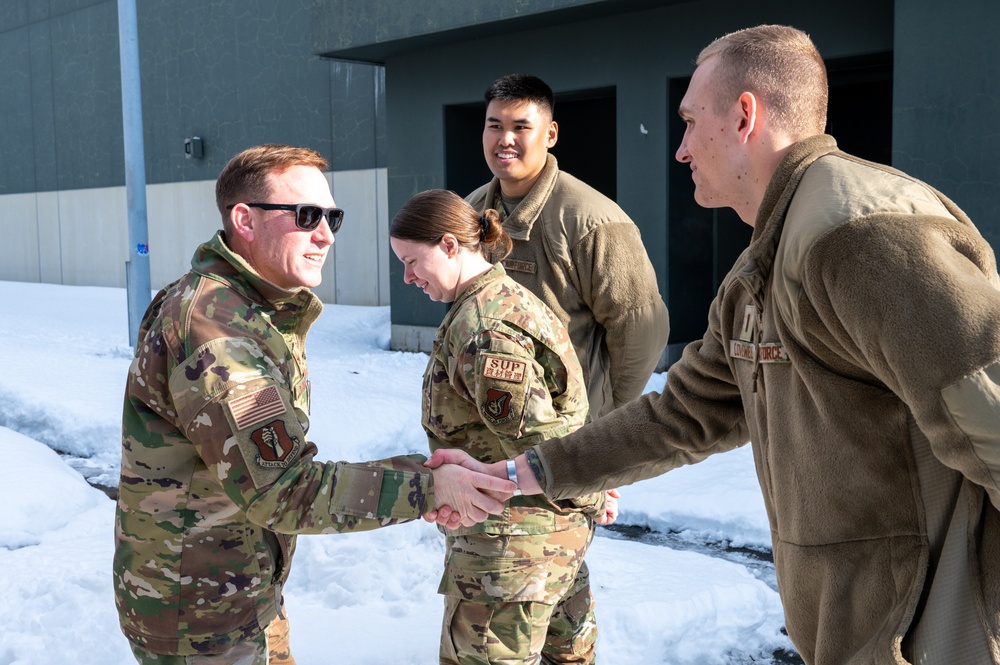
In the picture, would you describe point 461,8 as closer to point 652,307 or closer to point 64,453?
point 64,453

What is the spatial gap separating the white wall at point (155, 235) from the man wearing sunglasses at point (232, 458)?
11.3 meters

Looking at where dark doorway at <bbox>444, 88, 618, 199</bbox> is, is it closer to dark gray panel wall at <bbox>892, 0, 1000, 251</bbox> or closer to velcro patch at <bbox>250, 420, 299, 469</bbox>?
dark gray panel wall at <bbox>892, 0, 1000, 251</bbox>

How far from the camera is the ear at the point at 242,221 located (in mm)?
2484

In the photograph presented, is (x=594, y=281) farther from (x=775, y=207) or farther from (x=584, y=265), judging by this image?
(x=775, y=207)

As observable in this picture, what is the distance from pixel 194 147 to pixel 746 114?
16030 mm

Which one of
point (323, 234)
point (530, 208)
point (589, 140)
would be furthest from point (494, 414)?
point (589, 140)

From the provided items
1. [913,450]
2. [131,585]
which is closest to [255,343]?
[131,585]

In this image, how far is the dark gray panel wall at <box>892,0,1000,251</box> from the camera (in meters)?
7.00

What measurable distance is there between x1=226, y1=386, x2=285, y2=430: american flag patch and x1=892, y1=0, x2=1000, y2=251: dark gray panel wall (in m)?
6.12

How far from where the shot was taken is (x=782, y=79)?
1.91 m

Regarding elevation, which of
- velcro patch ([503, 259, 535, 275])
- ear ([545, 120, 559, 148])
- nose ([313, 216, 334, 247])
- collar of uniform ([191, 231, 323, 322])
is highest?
ear ([545, 120, 559, 148])

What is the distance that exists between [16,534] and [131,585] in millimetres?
3463

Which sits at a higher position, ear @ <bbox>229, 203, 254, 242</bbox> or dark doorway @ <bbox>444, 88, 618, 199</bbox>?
dark doorway @ <bbox>444, 88, 618, 199</bbox>

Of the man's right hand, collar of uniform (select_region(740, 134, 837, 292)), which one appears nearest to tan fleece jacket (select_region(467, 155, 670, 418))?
the man's right hand
